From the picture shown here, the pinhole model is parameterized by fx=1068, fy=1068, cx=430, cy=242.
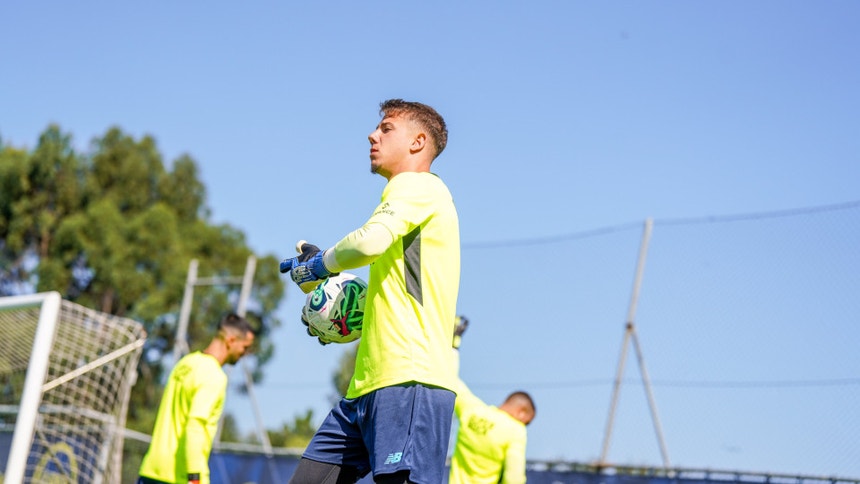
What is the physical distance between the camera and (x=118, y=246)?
31.0m

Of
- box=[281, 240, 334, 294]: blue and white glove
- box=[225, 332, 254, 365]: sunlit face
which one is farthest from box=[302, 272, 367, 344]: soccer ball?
box=[225, 332, 254, 365]: sunlit face

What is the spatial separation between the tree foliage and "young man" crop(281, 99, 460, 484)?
24.9 meters

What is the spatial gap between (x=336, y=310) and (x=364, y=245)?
1.70 ft

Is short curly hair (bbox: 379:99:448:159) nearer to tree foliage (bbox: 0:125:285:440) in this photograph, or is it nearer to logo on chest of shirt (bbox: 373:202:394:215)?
logo on chest of shirt (bbox: 373:202:394:215)

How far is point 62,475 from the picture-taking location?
39.2 ft

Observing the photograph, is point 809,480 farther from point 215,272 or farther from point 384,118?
point 215,272

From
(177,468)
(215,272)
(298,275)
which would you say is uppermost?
(215,272)

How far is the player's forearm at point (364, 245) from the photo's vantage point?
11.3 ft

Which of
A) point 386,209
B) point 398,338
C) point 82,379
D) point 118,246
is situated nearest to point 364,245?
point 386,209

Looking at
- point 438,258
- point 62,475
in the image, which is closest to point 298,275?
point 438,258

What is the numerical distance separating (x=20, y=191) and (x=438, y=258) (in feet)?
101

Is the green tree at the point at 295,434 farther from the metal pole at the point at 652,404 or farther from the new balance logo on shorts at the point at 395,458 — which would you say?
the new balance logo on shorts at the point at 395,458

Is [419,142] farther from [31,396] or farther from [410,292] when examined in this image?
[31,396]

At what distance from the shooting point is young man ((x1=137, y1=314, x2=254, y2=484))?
6.64m
